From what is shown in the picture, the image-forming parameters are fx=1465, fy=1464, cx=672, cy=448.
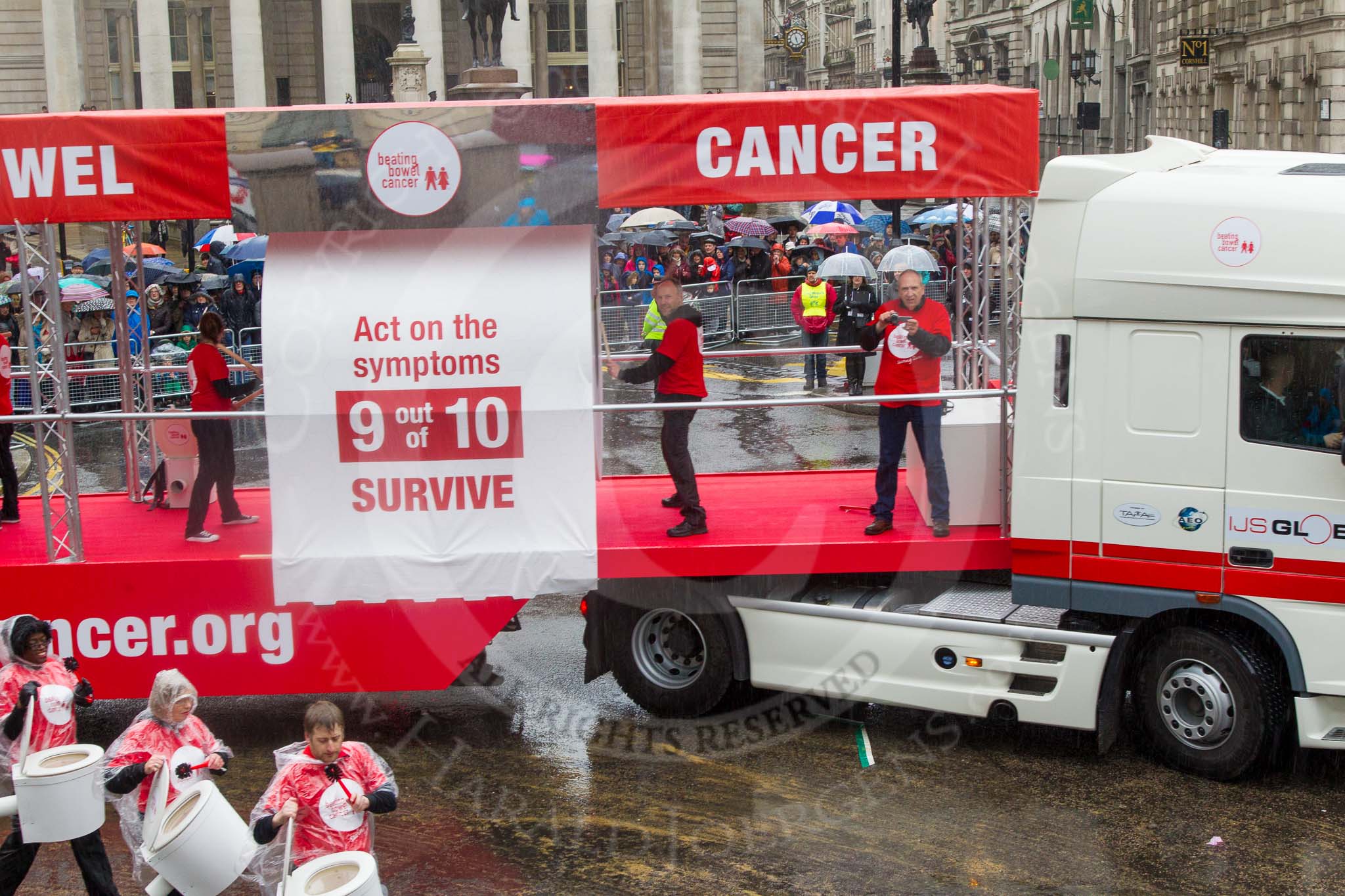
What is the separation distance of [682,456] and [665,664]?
1.29m

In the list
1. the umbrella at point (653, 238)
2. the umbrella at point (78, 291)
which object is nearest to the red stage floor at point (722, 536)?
the umbrella at point (78, 291)

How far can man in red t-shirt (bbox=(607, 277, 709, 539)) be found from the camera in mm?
9031

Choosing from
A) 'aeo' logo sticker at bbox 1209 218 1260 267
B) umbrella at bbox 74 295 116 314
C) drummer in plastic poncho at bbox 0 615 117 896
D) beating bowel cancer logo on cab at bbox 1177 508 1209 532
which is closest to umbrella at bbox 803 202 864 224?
umbrella at bbox 74 295 116 314

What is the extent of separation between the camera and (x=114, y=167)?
27.9 feet

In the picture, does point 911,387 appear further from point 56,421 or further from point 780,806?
point 56,421

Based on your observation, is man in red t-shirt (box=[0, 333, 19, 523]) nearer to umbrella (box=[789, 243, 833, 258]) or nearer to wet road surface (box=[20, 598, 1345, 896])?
wet road surface (box=[20, 598, 1345, 896])

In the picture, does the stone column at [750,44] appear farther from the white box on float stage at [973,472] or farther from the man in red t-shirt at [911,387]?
the white box on float stage at [973,472]

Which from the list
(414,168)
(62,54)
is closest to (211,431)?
(414,168)

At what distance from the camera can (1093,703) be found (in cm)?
803

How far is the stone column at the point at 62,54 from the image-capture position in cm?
5722

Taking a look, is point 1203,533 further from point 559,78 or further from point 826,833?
point 559,78

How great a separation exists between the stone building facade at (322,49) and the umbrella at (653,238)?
23.3m

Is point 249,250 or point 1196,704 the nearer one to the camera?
point 1196,704

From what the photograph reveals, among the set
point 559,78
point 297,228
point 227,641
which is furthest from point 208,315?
point 559,78
